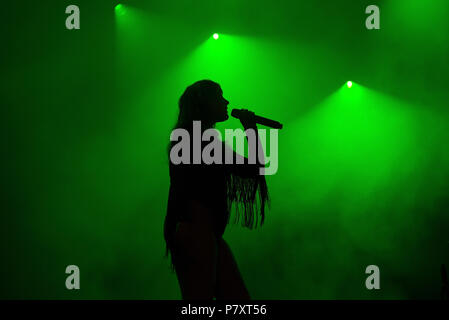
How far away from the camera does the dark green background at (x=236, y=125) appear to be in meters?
3.45

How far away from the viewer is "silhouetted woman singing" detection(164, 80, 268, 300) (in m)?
1.48

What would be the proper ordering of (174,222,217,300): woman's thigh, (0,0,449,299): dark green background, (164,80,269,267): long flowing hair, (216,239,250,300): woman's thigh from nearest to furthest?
(174,222,217,300): woman's thigh < (216,239,250,300): woman's thigh < (164,80,269,267): long flowing hair < (0,0,449,299): dark green background

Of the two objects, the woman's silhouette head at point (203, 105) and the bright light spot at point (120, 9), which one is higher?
the bright light spot at point (120, 9)

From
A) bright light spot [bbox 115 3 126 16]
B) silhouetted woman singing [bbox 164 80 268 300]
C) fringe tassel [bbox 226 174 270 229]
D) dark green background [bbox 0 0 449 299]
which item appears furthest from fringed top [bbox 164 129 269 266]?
bright light spot [bbox 115 3 126 16]

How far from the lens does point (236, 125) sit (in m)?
3.66

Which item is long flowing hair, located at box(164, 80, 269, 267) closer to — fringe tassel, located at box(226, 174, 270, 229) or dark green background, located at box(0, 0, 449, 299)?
fringe tassel, located at box(226, 174, 270, 229)

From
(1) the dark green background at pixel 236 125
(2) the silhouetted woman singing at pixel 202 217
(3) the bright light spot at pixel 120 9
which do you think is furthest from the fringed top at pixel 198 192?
(3) the bright light spot at pixel 120 9

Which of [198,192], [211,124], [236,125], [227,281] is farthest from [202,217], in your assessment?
[236,125]

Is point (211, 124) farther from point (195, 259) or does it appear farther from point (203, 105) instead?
point (195, 259)

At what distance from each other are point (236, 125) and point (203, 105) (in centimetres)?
196

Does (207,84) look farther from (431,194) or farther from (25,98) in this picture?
(431,194)

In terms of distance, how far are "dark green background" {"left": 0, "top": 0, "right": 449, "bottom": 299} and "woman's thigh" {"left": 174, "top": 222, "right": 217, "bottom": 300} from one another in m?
2.10

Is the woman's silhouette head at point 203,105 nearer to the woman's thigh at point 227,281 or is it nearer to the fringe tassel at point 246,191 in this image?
the fringe tassel at point 246,191
